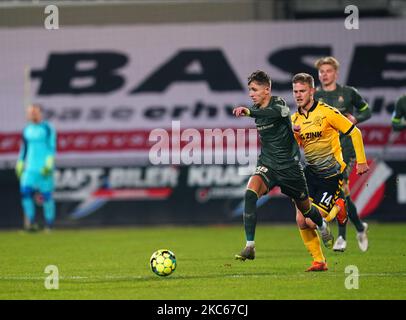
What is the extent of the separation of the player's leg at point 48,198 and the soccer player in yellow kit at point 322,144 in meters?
9.43

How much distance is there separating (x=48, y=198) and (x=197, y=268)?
9059 mm

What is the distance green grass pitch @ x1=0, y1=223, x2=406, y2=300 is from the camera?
9711 mm

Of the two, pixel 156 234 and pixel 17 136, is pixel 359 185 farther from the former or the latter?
pixel 17 136

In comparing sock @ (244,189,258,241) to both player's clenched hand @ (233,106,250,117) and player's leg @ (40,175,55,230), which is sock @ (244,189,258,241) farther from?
player's leg @ (40,175,55,230)

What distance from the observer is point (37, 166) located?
68.6 feet

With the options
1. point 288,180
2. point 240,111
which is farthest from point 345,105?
point 240,111

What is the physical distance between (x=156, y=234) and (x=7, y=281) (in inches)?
332

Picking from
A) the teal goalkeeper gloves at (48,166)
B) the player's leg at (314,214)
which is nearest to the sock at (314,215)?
the player's leg at (314,214)

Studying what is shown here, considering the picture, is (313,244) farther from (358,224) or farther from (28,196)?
(28,196)

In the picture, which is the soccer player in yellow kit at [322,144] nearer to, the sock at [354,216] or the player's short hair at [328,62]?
the player's short hair at [328,62]

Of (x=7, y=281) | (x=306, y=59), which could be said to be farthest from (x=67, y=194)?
(x=7, y=281)

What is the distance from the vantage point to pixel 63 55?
2312 centimetres

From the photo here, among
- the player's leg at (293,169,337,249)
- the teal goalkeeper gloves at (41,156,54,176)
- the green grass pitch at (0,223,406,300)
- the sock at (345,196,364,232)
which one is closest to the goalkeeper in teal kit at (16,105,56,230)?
the teal goalkeeper gloves at (41,156,54,176)

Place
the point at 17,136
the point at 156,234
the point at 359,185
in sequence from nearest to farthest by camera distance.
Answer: the point at 156,234 < the point at 359,185 < the point at 17,136
